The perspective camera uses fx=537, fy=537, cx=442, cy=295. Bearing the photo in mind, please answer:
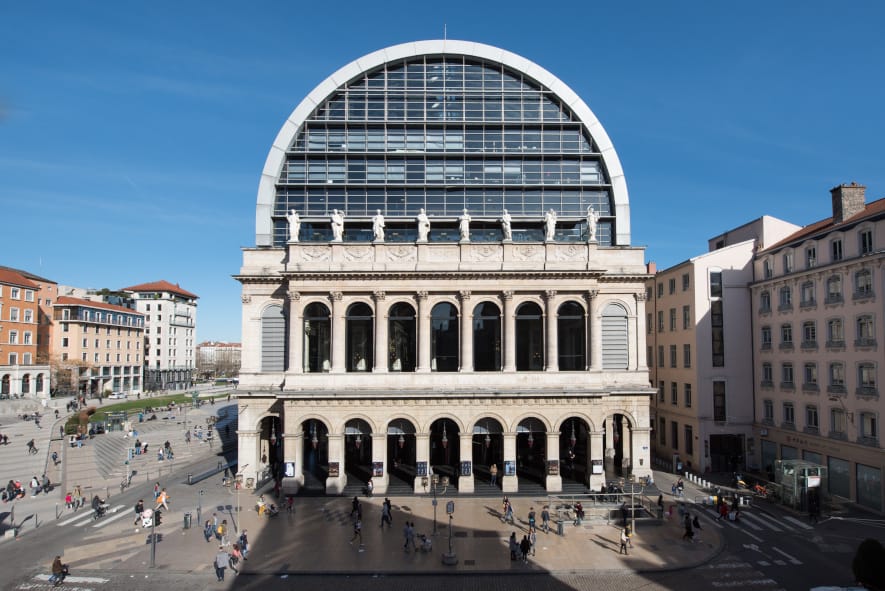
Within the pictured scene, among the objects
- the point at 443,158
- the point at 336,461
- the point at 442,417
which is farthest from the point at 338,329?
the point at 443,158

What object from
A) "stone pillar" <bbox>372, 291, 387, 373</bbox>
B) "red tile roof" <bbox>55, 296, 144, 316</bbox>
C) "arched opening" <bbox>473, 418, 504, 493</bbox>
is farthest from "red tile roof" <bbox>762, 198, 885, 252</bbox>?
"red tile roof" <bbox>55, 296, 144, 316</bbox>

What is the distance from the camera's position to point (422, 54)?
5212cm

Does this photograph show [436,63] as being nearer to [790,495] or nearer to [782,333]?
[782,333]

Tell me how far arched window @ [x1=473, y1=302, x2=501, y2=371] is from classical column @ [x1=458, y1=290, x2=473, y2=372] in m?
1.24

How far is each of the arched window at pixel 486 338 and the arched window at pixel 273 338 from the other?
56.1 feet

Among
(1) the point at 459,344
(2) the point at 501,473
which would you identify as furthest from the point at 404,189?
(2) the point at 501,473

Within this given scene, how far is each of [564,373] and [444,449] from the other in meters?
13.9

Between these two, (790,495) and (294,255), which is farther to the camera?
(294,255)

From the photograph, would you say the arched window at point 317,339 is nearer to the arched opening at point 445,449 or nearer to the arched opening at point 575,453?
the arched opening at point 445,449

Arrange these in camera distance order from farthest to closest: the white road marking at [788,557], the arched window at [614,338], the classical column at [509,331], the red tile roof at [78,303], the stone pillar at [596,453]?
the red tile roof at [78,303] → the arched window at [614,338] → the classical column at [509,331] → the stone pillar at [596,453] → the white road marking at [788,557]

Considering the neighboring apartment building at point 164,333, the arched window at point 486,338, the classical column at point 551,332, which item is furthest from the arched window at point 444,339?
the neighboring apartment building at point 164,333

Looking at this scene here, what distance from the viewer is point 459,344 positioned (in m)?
45.9

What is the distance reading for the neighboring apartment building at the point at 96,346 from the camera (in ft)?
345

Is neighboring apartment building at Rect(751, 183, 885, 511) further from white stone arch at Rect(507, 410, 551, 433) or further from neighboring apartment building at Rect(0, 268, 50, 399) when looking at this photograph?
neighboring apartment building at Rect(0, 268, 50, 399)
